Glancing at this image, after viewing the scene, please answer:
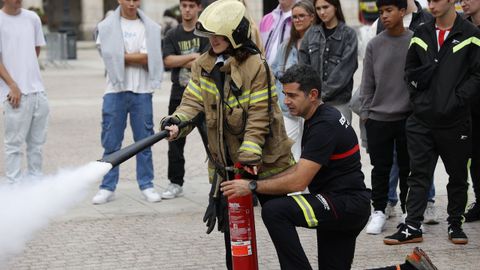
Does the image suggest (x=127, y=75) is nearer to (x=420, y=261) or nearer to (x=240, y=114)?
(x=240, y=114)

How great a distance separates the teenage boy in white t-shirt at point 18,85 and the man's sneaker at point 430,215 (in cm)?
373

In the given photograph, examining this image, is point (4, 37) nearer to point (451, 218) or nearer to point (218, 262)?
point (218, 262)

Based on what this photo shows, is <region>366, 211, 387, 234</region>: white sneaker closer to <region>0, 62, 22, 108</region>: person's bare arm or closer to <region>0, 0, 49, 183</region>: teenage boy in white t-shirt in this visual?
<region>0, 0, 49, 183</region>: teenage boy in white t-shirt

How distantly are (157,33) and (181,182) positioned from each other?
4.96ft

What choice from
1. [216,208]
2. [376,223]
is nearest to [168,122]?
[216,208]

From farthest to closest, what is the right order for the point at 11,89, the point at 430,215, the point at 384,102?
the point at 11,89 → the point at 430,215 → the point at 384,102

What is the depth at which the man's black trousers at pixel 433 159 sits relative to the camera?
7.02 metres

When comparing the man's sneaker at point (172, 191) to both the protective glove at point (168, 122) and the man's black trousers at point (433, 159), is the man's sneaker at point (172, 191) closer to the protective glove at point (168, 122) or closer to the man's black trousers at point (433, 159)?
the man's black trousers at point (433, 159)

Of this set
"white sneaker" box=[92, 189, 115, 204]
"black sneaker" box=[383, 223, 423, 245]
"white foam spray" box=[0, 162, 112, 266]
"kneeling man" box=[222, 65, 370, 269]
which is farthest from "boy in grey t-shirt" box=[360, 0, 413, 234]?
"white foam spray" box=[0, 162, 112, 266]

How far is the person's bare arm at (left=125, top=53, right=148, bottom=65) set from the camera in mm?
8703

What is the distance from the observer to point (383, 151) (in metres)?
7.56

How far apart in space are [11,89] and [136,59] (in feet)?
3.94

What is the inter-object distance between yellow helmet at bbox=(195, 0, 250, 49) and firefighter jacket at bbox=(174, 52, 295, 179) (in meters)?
0.17

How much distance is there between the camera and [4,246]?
584 cm
